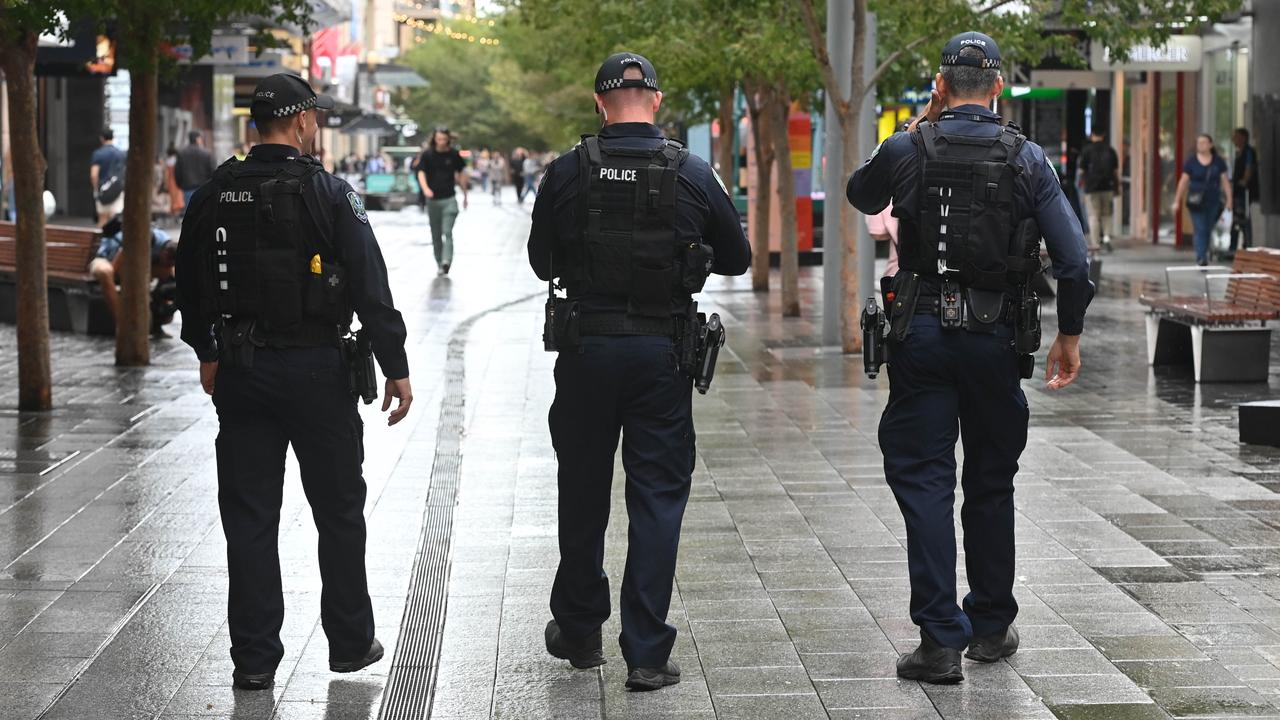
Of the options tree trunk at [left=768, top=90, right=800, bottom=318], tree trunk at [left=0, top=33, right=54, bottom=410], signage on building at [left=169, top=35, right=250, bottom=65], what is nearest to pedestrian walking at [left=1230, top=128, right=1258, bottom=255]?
tree trunk at [left=768, top=90, right=800, bottom=318]

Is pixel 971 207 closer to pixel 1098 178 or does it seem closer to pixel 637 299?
pixel 637 299

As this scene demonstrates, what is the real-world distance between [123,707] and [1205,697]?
3.00 metres

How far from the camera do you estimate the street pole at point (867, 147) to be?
582 inches

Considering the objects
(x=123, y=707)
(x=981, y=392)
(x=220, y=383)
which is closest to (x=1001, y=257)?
(x=981, y=392)

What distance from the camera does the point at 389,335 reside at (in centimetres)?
554

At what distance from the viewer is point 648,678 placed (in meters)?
5.44

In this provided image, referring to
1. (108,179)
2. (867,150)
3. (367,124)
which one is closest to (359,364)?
(867,150)

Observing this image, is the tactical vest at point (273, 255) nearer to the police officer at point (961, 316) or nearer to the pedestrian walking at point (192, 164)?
the police officer at point (961, 316)

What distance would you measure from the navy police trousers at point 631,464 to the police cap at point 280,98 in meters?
1.05

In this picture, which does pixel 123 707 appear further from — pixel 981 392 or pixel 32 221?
pixel 32 221

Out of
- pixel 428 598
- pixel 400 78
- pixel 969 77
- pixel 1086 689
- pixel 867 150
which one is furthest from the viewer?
pixel 400 78

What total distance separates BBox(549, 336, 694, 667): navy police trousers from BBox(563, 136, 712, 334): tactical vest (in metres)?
0.10

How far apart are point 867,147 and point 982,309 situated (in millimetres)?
9995

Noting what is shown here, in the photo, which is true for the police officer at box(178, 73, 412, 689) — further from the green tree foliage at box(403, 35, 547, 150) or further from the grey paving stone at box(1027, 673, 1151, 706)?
the green tree foliage at box(403, 35, 547, 150)
